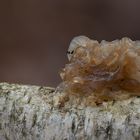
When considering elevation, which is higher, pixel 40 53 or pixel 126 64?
pixel 40 53

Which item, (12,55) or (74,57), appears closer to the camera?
(74,57)

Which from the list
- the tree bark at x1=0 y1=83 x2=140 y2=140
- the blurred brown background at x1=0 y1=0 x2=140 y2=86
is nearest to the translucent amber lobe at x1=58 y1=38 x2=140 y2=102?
the tree bark at x1=0 y1=83 x2=140 y2=140

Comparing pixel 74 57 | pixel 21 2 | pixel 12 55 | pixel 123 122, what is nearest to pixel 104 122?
pixel 123 122

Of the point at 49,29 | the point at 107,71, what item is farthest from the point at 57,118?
the point at 49,29

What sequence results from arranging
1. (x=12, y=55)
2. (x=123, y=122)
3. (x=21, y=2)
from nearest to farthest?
(x=123, y=122)
(x=12, y=55)
(x=21, y=2)

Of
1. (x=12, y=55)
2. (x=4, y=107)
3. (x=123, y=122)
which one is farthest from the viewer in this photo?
(x=12, y=55)

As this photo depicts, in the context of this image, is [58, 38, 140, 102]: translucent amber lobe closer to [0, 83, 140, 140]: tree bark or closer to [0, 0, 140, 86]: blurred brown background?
[0, 83, 140, 140]: tree bark

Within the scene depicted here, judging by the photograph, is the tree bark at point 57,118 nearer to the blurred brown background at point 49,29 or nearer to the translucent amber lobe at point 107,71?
the translucent amber lobe at point 107,71

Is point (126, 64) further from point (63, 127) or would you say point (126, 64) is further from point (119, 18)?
point (119, 18)
